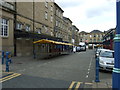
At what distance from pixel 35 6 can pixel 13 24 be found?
31.0 feet

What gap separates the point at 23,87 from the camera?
5.66m

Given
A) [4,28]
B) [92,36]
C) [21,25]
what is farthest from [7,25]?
[92,36]

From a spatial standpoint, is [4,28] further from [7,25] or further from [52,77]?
[52,77]

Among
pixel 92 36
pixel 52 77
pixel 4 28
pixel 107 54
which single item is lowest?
pixel 52 77

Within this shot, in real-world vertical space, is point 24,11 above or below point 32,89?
above

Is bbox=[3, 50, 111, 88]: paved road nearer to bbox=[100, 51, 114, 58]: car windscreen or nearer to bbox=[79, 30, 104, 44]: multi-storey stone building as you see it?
bbox=[100, 51, 114, 58]: car windscreen

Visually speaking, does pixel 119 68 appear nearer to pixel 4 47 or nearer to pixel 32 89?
pixel 32 89

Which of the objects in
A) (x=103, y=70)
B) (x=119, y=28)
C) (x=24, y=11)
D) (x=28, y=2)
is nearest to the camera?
(x=119, y=28)

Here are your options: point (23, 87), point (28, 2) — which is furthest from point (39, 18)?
point (23, 87)

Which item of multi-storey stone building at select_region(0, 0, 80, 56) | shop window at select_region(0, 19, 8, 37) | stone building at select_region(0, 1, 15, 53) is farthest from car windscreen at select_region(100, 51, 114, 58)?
shop window at select_region(0, 19, 8, 37)

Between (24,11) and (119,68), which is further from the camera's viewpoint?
(24,11)

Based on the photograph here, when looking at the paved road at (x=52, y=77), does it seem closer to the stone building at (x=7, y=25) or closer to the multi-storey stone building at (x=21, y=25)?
the stone building at (x=7, y=25)

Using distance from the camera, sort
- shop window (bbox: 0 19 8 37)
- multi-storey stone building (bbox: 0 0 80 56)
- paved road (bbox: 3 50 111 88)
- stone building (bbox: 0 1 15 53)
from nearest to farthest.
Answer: paved road (bbox: 3 50 111 88)
stone building (bbox: 0 1 15 53)
shop window (bbox: 0 19 8 37)
multi-storey stone building (bbox: 0 0 80 56)

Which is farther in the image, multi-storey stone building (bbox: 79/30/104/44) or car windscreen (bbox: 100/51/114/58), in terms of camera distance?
multi-storey stone building (bbox: 79/30/104/44)
